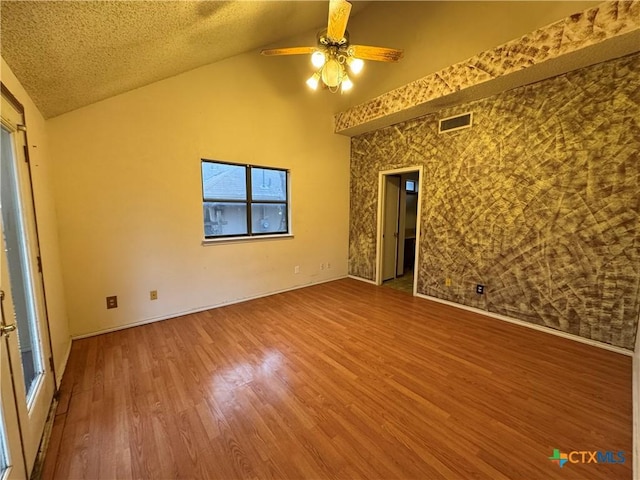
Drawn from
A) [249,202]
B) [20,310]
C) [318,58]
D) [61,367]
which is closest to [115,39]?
[318,58]

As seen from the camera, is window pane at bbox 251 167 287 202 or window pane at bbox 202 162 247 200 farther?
window pane at bbox 251 167 287 202

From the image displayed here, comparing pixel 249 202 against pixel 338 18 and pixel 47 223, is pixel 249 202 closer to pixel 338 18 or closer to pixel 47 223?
pixel 47 223

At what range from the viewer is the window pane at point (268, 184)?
3.94 metres

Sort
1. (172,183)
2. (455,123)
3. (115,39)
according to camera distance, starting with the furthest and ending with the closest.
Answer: (455,123) → (172,183) → (115,39)

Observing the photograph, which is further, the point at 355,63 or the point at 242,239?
the point at 242,239

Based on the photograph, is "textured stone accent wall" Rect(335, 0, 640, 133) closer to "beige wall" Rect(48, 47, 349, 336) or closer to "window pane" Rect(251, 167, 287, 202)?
"beige wall" Rect(48, 47, 349, 336)

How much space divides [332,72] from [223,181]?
2.11 meters

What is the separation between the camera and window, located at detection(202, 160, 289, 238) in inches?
140

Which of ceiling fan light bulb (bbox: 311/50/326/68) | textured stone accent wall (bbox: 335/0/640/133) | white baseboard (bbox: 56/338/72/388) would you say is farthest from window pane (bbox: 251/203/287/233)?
white baseboard (bbox: 56/338/72/388)

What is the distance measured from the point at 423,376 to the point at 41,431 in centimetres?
261

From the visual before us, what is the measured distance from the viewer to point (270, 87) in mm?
3867

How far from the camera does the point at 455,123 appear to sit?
137 inches

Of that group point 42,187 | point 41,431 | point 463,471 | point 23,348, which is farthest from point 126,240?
point 463,471

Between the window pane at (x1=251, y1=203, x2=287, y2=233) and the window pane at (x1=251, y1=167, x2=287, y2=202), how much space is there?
0.37 feet
